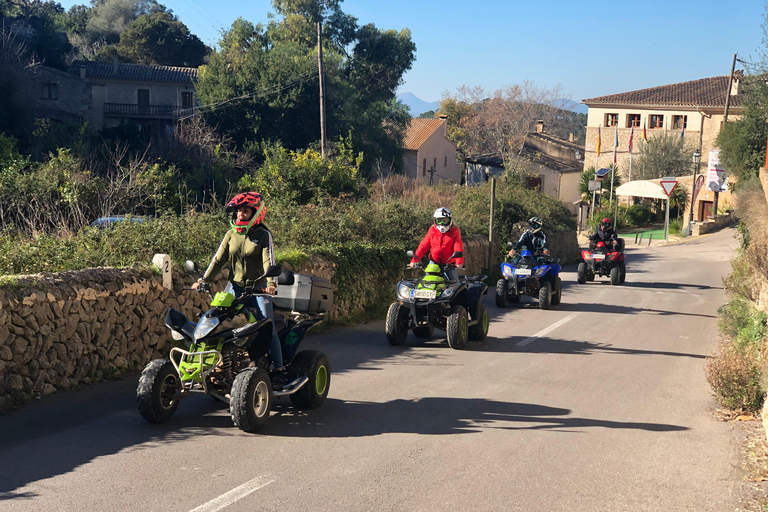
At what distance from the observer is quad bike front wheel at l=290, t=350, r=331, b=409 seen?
7941 mm

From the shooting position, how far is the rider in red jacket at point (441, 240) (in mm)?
12859

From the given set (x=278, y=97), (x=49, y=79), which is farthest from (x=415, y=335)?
(x=49, y=79)

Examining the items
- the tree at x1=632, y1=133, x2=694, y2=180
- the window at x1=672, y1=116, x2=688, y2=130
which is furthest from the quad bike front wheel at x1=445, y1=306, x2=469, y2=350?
the window at x1=672, y1=116, x2=688, y2=130

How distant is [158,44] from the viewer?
6888cm

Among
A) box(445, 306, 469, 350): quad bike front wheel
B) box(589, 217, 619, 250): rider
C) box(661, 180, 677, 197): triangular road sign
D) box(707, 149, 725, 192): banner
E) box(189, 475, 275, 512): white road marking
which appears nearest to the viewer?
box(189, 475, 275, 512): white road marking

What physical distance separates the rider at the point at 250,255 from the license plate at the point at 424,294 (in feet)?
15.2

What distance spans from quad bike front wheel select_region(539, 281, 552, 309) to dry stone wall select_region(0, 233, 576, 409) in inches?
358

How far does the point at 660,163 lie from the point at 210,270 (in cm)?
6115

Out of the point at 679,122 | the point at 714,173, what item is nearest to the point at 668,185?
the point at 714,173

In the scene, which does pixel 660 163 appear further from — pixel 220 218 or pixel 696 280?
pixel 220 218

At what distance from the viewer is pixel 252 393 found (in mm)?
7016

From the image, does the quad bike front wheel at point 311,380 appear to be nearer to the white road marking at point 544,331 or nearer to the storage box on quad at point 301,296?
the storage box on quad at point 301,296

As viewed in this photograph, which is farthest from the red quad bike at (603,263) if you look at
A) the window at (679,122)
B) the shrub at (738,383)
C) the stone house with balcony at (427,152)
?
the window at (679,122)

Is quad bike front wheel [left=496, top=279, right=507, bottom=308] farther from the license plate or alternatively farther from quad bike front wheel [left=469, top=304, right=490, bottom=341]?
Answer: the license plate
